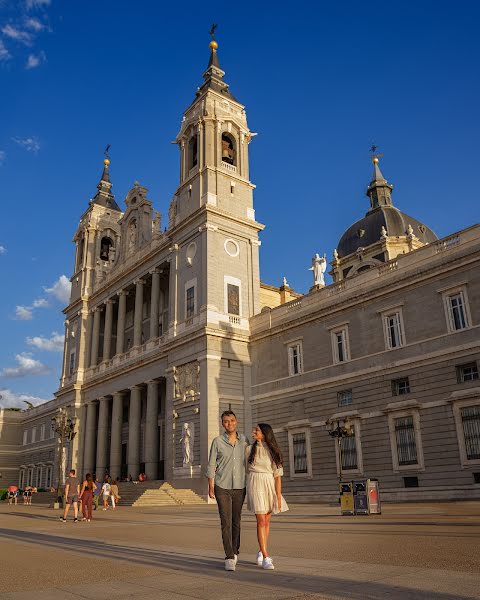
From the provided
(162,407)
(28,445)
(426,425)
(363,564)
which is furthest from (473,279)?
(28,445)

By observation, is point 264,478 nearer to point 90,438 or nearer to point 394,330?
point 394,330

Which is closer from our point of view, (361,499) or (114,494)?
(361,499)

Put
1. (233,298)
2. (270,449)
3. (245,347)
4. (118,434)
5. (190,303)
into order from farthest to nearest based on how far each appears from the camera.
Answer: (118,434) → (190,303) → (233,298) → (245,347) → (270,449)

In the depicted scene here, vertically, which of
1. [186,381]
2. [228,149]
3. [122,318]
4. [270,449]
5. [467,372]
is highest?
[228,149]

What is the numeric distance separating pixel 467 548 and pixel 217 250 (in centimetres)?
3089

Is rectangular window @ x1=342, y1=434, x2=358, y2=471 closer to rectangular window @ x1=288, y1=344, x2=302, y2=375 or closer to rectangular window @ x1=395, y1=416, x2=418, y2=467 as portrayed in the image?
rectangular window @ x1=395, y1=416, x2=418, y2=467

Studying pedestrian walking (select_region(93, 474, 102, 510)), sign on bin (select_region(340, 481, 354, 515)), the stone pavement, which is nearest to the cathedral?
pedestrian walking (select_region(93, 474, 102, 510))

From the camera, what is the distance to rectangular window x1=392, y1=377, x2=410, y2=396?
27.1 meters

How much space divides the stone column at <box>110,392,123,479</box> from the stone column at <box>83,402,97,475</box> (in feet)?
14.0

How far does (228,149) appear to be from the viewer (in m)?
42.4

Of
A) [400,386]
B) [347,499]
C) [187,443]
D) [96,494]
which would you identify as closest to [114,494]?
[96,494]

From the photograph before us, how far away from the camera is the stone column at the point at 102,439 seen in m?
45.3

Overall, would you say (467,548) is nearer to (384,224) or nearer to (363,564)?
(363,564)

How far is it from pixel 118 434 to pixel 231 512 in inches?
1543
